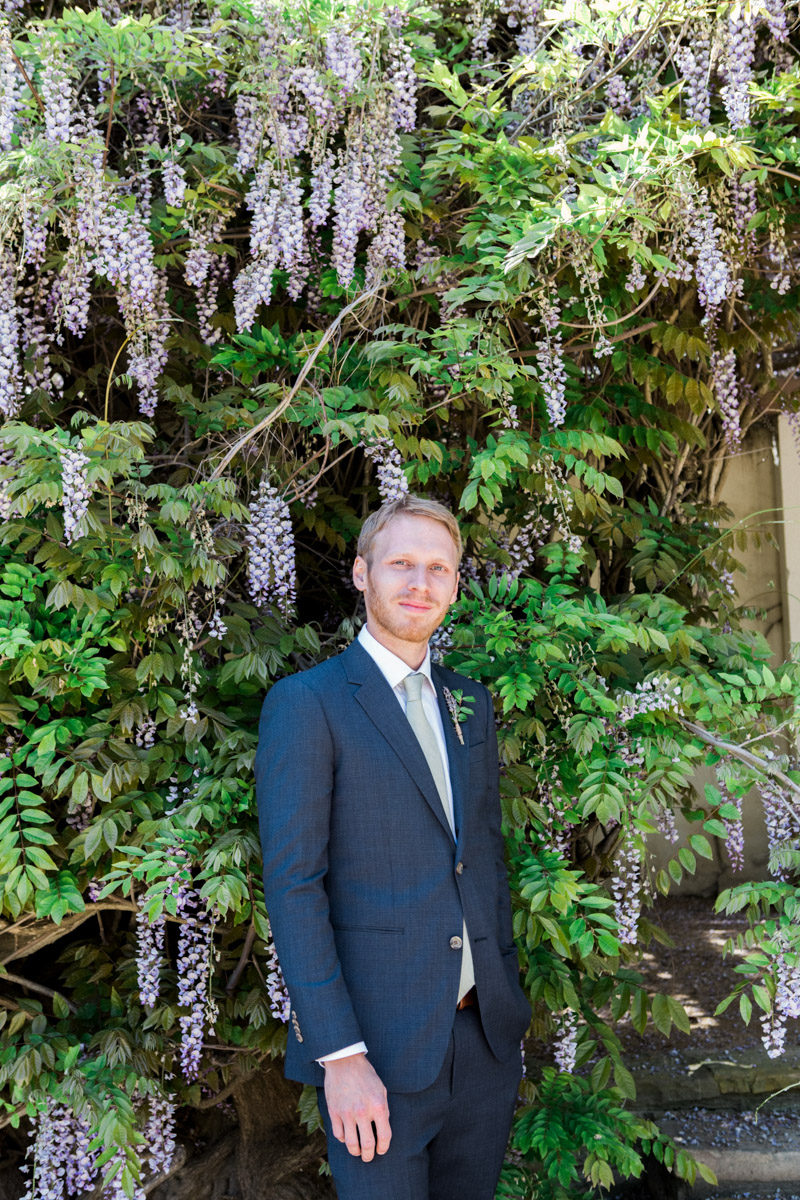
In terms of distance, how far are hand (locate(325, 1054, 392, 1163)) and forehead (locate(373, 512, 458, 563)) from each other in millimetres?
778

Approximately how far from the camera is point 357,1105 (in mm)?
1496

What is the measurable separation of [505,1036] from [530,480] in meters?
1.33

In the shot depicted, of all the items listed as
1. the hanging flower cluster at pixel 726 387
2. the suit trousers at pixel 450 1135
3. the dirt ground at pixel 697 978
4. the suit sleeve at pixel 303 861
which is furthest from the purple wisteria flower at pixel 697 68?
the dirt ground at pixel 697 978

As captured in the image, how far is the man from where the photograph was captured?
154cm

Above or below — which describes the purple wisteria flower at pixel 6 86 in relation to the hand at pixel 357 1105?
above

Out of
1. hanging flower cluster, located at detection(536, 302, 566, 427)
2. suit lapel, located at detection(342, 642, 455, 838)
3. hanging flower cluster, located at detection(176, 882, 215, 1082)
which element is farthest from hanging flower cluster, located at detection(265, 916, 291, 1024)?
hanging flower cluster, located at detection(536, 302, 566, 427)

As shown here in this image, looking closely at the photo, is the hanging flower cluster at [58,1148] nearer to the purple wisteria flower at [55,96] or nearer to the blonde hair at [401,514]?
the blonde hair at [401,514]

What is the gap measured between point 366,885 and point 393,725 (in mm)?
250

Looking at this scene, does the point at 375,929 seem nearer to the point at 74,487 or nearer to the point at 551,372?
the point at 74,487

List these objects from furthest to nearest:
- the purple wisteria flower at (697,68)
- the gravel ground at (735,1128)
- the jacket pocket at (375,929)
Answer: the gravel ground at (735,1128) → the purple wisteria flower at (697,68) → the jacket pocket at (375,929)

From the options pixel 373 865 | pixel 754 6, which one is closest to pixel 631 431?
pixel 754 6

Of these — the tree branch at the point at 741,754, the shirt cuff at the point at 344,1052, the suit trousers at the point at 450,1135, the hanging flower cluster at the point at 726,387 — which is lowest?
the suit trousers at the point at 450,1135

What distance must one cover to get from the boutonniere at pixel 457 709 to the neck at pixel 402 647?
0.11 meters

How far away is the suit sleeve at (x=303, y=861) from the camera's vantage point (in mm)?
1511
